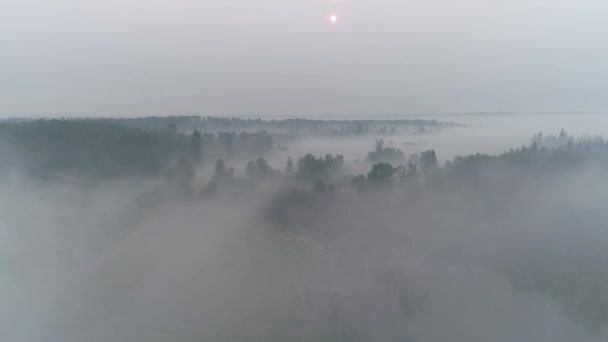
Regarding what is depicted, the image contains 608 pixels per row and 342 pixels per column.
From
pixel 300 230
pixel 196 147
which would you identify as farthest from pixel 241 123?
pixel 300 230

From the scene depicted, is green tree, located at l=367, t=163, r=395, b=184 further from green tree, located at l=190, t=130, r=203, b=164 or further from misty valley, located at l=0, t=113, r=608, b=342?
green tree, located at l=190, t=130, r=203, b=164

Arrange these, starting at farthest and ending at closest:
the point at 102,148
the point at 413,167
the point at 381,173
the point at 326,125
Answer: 1. the point at 102,148
2. the point at 413,167
3. the point at 381,173
4. the point at 326,125

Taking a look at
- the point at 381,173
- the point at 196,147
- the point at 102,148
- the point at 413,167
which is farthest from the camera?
the point at 102,148

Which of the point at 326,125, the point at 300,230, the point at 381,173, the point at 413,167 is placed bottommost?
the point at 300,230

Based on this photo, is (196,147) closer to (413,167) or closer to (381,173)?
(381,173)

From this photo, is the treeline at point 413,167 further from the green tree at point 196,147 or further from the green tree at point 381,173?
the green tree at point 196,147

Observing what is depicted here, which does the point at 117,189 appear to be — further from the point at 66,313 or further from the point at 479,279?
the point at 479,279

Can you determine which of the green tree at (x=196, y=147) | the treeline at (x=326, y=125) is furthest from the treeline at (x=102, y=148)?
the treeline at (x=326, y=125)

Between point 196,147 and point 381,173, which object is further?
point 196,147
